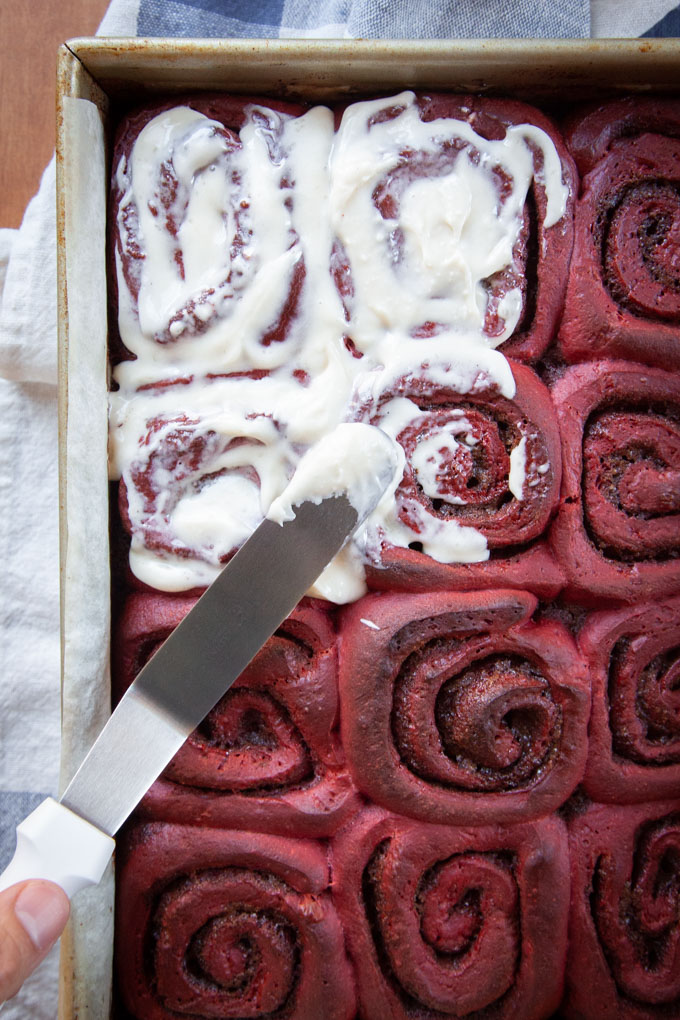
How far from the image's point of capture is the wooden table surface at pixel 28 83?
4.99ft

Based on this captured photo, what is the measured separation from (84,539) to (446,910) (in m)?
0.74

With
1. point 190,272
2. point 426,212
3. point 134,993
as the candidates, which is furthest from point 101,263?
point 134,993

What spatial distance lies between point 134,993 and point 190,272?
3.42 ft

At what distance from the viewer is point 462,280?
3.89ft

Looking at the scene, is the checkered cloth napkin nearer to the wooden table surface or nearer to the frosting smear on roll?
the wooden table surface

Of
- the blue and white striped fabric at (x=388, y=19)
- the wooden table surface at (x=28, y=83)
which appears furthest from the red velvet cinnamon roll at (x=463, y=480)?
the wooden table surface at (x=28, y=83)

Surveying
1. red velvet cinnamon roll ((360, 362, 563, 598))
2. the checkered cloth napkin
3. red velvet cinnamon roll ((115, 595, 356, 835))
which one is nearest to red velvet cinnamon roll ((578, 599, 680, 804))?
red velvet cinnamon roll ((360, 362, 563, 598))

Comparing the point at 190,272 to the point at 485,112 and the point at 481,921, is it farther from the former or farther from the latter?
the point at 481,921

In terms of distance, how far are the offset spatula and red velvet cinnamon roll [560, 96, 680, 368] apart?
1.29 feet

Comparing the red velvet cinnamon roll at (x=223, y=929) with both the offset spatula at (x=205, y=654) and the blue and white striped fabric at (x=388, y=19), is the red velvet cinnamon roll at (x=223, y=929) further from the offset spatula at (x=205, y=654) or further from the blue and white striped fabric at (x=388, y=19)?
the blue and white striped fabric at (x=388, y=19)

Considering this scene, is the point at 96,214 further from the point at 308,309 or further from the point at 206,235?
the point at 308,309

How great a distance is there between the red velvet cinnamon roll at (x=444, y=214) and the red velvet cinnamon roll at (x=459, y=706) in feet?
1.31

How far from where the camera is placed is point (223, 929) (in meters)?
1.18

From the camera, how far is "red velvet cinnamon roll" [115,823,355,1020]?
1.18m
